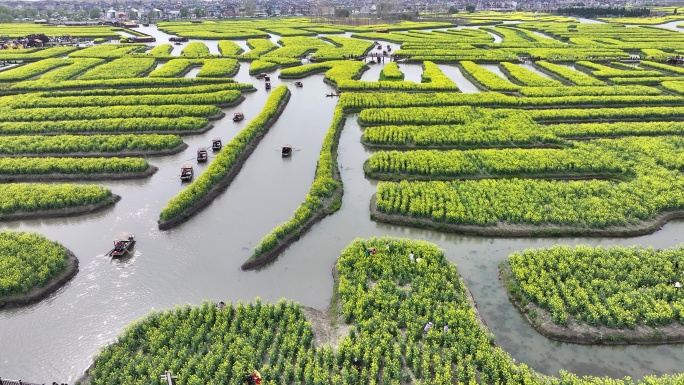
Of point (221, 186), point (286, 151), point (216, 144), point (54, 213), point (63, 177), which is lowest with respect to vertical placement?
point (54, 213)

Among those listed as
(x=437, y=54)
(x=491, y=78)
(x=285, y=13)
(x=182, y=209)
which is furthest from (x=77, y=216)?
(x=285, y=13)

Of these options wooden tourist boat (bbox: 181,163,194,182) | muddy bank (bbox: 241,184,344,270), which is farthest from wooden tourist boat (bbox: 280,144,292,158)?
muddy bank (bbox: 241,184,344,270)

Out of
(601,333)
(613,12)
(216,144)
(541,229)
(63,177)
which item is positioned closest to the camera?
(601,333)

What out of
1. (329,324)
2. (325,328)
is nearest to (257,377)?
(325,328)

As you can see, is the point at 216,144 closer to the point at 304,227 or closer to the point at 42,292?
the point at 304,227

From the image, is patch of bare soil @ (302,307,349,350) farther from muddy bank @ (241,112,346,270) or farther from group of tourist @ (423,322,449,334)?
muddy bank @ (241,112,346,270)
